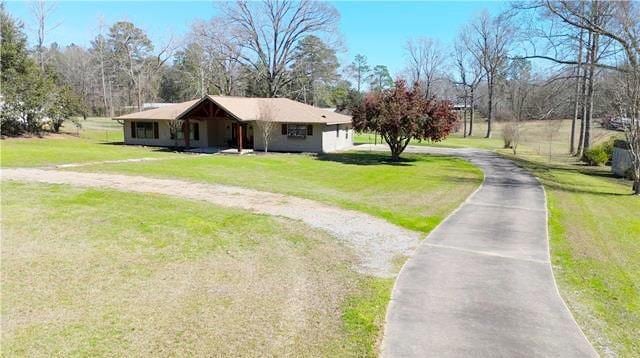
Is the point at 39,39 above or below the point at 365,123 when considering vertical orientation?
above

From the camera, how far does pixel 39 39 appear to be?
5681 centimetres

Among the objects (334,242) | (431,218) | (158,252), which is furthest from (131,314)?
(431,218)

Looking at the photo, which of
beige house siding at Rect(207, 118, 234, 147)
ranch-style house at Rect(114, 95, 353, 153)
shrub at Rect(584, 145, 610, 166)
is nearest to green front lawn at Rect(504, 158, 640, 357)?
shrub at Rect(584, 145, 610, 166)

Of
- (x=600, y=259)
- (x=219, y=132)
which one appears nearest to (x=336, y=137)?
(x=219, y=132)

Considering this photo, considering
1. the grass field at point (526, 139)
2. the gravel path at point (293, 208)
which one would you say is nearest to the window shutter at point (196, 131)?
the gravel path at point (293, 208)

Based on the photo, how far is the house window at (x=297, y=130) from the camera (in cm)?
3475

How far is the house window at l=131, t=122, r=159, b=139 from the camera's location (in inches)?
1485

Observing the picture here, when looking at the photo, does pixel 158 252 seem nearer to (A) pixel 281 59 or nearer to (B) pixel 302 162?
(B) pixel 302 162

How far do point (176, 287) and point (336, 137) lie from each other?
101 feet

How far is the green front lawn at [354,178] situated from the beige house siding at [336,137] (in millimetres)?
3562

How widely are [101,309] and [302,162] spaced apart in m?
22.3

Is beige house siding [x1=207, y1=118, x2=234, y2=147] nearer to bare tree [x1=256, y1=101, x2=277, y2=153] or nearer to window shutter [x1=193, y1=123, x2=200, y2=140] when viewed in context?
window shutter [x1=193, y1=123, x2=200, y2=140]

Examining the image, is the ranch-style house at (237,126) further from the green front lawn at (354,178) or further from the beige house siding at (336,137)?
the green front lawn at (354,178)

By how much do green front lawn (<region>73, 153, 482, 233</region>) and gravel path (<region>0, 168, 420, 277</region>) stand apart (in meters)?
0.92
